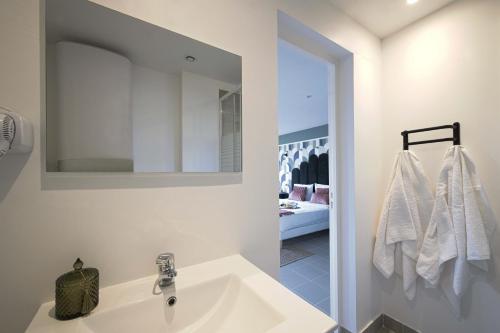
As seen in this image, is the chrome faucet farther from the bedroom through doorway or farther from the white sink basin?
the bedroom through doorway

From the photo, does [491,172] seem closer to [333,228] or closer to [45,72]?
[333,228]

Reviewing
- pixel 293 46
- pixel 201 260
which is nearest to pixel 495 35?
pixel 293 46

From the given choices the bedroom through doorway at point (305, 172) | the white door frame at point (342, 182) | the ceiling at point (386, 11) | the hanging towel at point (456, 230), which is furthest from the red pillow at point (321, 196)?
the ceiling at point (386, 11)

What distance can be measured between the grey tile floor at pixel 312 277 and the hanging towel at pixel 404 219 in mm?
771

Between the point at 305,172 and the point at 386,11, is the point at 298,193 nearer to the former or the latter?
the point at 305,172

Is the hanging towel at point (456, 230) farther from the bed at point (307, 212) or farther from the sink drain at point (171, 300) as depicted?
the bed at point (307, 212)

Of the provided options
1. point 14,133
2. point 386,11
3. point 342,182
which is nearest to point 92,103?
point 14,133

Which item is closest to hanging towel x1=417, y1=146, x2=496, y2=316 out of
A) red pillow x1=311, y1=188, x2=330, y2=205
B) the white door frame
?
the white door frame

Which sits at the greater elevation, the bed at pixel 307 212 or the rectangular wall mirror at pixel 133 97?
the rectangular wall mirror at pixel 133 97

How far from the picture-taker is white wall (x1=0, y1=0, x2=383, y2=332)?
0.56 m

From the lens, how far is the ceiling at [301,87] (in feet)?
6.67

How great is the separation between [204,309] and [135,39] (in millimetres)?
995

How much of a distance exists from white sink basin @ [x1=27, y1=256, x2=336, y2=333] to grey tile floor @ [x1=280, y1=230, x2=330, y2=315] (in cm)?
160

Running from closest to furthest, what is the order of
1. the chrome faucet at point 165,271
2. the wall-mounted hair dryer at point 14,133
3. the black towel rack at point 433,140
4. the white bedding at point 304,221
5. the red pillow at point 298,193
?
the wall-mounted hair dryer at point 14,133
the chrome faucet at point 165,271
the black towel rack at point 433,140
the white bedding at point 304,221
the red pillow at point 298,193
